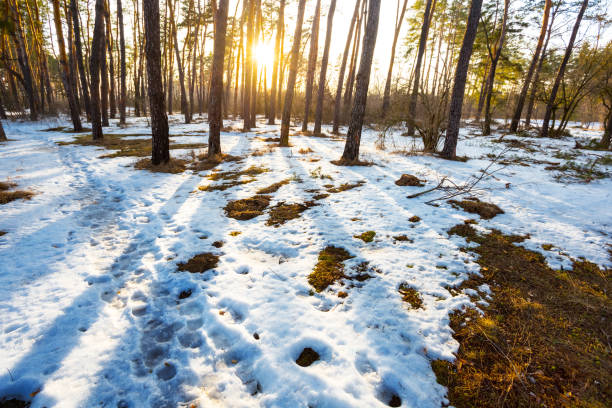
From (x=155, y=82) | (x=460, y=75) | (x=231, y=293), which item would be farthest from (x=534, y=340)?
(x=155, y=82)

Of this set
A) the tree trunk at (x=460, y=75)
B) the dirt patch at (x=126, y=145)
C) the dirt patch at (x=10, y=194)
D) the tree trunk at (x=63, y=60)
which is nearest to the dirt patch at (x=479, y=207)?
the tree trunk at (x=460, y=75)

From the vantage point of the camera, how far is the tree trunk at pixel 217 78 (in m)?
7.67

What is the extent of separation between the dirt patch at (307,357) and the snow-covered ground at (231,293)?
0.04m

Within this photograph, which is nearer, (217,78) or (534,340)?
(534,340)

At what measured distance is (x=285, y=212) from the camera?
4.64m

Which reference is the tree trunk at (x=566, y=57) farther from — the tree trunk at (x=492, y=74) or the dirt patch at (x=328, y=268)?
the dirt patch at (x=328, y=268)

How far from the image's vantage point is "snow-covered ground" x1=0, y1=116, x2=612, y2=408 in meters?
1.76

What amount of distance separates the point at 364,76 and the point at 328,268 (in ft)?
20.1

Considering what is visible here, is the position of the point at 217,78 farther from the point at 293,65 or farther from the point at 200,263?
the point at 200,263

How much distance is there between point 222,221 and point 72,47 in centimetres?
1735

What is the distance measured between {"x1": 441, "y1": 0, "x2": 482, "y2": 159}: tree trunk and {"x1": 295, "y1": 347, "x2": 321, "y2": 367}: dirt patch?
865 cm

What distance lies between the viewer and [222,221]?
4336 mm

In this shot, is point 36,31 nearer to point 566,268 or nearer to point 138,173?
point 138,173

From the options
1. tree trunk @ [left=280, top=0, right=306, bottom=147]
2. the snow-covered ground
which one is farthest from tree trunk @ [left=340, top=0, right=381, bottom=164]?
tree trunk @ [left=280, top=0, right=306, bottom=147]
